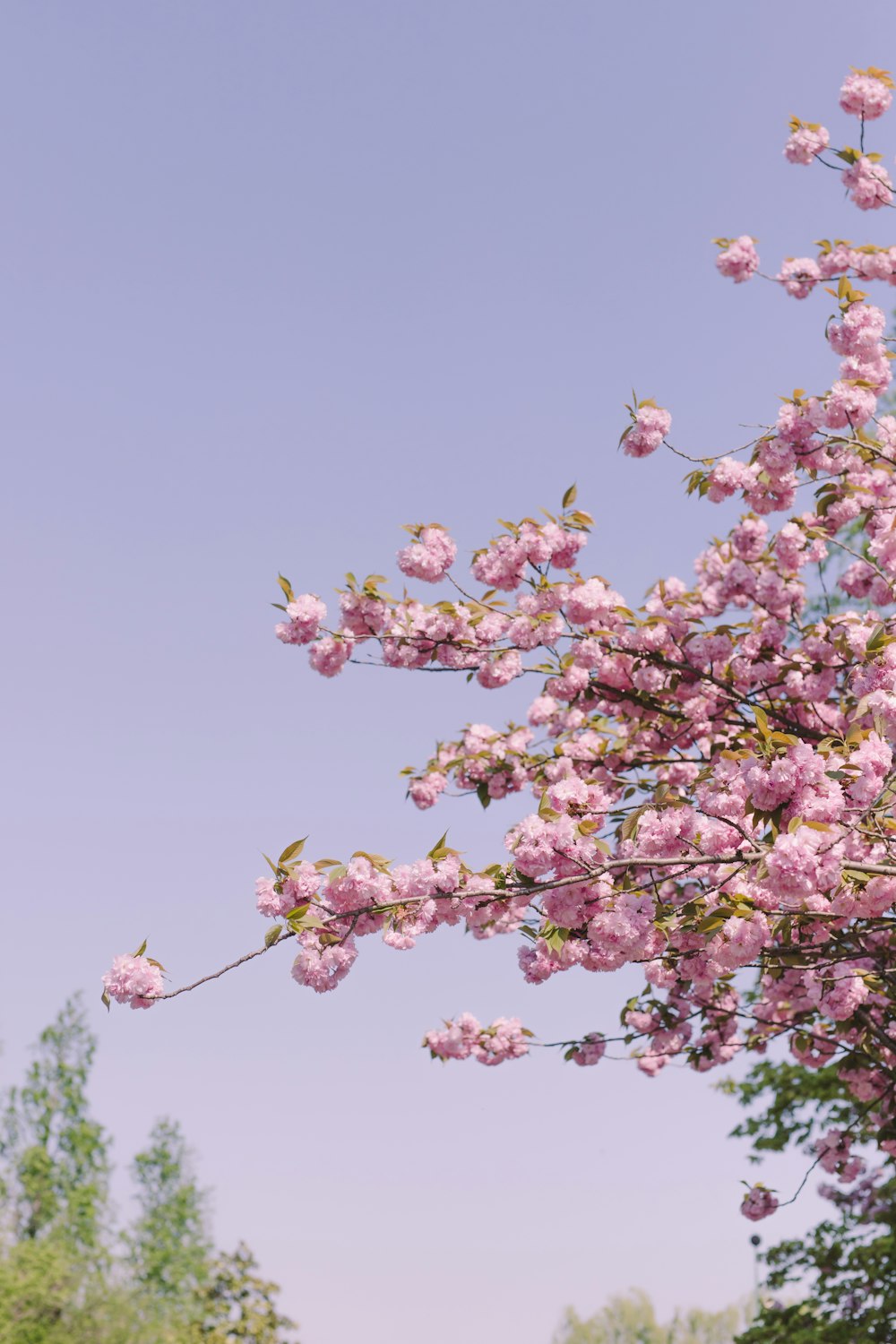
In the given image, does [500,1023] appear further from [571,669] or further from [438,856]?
[438,856]

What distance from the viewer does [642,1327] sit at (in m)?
58.0

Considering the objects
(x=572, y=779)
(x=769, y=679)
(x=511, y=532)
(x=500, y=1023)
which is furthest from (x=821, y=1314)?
(x=572, y=779)

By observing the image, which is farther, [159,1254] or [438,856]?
[159,1254]

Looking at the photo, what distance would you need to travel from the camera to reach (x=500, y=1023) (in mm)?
9797

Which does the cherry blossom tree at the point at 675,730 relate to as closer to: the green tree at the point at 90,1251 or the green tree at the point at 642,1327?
the green tree at the point at 90,1251

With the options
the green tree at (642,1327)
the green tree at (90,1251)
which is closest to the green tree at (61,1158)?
the green tree at (90,1251)

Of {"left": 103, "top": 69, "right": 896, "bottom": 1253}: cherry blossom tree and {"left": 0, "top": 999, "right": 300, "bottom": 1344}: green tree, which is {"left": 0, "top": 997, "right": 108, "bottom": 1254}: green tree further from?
{"left": 103, "top": 69, "right": 896, "bottom": 1253}: cherry blossom tree

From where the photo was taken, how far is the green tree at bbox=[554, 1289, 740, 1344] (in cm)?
5709

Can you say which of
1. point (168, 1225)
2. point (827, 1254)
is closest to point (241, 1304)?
point (827, 1254)

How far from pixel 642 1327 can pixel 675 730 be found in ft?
188

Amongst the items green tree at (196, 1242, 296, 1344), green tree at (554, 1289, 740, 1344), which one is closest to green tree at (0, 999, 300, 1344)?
green tree at (196, 1242, 296, 1344)

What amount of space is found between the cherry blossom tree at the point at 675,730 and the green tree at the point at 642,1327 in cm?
5389

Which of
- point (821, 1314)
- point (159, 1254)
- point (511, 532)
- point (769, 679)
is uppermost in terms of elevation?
point (159, 1254)

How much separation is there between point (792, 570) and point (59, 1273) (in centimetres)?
2482
